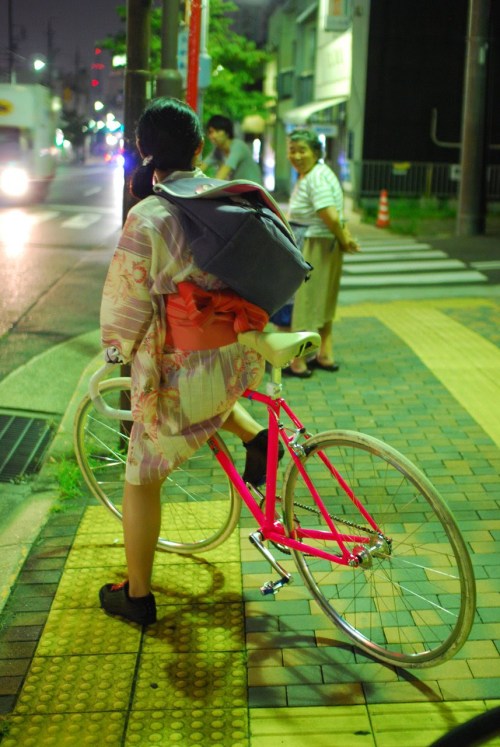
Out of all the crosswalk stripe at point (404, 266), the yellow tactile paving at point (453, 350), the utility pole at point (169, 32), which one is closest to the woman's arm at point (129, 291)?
the yellow tactile paving at point (453, 350)

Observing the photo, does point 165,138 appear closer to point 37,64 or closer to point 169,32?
point 169,32

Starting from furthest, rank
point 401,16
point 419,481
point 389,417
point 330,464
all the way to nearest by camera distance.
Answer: point 401,16
point 389,417
point 330,464
point 419,481

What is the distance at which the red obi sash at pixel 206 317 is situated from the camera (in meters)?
3.14

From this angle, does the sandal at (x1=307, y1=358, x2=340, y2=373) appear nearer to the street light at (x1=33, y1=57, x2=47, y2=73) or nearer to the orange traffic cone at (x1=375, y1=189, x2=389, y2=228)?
the orange traffic cone at (x1=375, y1=189, x2=389, y2=228)

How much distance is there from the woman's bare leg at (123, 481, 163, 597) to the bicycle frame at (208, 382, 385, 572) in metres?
0.34

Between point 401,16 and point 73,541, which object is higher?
point 401,16

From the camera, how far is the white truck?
92.1ft

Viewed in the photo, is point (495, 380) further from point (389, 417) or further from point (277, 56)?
point (277, 56)

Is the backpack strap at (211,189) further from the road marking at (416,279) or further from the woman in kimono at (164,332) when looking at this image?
the road marking at (416,279)

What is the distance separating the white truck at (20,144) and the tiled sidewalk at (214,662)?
2498 centimetres

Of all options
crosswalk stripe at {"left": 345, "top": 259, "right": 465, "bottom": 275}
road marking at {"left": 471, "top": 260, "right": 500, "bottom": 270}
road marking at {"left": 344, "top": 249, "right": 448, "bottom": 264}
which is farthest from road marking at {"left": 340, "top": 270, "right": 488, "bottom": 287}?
road marking at {"left": 344, "top": 249, "right": 448, "bottom": 264}

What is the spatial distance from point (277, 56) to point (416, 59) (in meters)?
20.6

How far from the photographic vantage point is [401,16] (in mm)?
26266

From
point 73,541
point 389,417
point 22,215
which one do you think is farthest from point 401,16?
point 73,541
